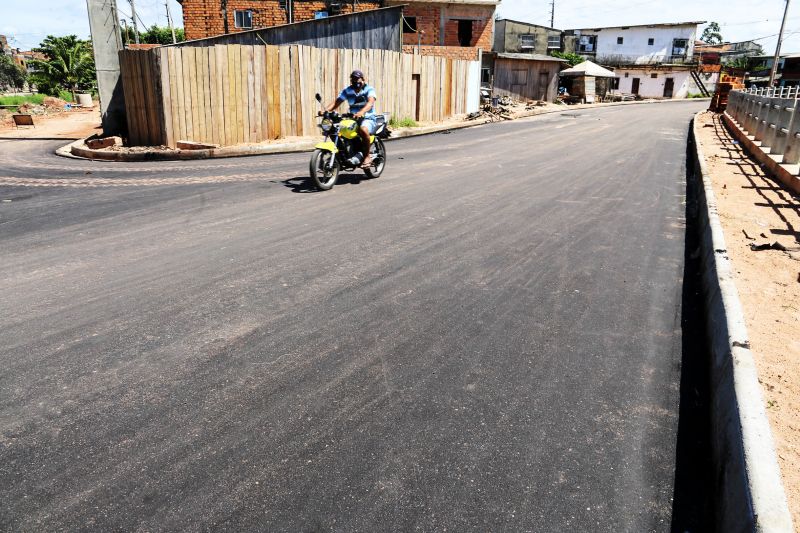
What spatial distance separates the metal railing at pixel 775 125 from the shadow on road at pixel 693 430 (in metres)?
7.38

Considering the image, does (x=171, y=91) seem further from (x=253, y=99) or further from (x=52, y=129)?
(x=52, y=129)

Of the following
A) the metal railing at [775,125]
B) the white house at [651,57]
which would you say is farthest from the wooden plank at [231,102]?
the white house at [651,57]

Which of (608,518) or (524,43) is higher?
(524,43)

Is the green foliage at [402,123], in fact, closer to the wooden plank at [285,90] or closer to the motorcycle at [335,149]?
the wooden plank at [285,90]

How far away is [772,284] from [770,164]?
8.11 metres

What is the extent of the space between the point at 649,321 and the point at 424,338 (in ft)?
5.70

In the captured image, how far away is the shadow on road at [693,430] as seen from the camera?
7.55ft

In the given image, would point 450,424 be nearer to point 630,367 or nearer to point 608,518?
point 608,518

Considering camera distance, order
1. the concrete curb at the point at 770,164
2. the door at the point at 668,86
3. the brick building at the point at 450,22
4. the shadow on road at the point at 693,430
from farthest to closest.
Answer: the door at the point at 668,86, the brick building at the point at 450,22, the concrete curb at the point at 770,164, the shadow on road at the point at 693,430

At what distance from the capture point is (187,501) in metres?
2.28

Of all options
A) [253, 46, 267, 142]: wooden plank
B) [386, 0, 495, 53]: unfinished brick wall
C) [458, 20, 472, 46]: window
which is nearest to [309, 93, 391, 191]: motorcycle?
[253, 46, 267, 142]: wooden plank

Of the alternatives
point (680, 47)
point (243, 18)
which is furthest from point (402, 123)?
point (680, 47)

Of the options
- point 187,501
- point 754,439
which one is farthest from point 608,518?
point 187,501

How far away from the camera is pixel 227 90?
13.2 metres
